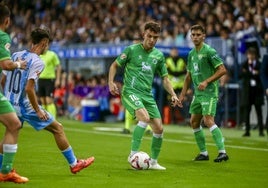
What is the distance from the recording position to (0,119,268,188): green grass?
32.6 ft

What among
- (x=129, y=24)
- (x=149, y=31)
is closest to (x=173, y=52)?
(x=129, y=24)

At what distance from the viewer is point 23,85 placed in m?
9.89

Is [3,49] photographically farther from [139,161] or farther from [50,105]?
[50,105]

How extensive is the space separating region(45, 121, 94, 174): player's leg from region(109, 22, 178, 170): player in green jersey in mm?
1348

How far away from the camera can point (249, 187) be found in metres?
9.63

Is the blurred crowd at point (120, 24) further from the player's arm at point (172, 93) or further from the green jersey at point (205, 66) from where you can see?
the player's arm at point (172, 93)

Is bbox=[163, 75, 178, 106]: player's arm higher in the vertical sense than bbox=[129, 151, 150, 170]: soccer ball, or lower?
higher

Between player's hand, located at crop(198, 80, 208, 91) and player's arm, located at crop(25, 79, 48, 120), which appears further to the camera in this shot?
player's hand, located at crop(198, 80, 208, 91)

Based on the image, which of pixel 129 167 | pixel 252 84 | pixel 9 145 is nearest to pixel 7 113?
pixel 9 145

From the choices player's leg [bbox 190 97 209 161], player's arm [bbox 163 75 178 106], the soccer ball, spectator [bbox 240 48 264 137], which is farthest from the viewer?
spectator [bbox 240 48 264 137]

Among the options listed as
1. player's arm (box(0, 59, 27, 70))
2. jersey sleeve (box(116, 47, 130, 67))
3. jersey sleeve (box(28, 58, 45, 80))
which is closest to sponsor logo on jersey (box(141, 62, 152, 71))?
jersey sleeve (box(116, 47, 130, 67))

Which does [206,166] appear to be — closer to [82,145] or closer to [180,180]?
[180,180]

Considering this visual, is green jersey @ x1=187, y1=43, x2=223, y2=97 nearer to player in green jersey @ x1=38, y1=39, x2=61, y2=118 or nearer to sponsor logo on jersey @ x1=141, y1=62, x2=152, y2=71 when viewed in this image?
sponsor logo on jersey @ x1=141, y1=62, x2=152, y2=71

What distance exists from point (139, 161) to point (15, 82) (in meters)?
2.54
